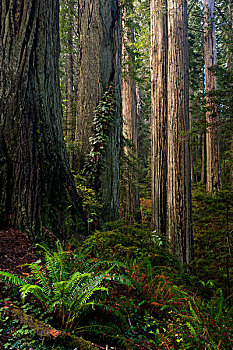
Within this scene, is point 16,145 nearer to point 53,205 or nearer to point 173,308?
point 53,205

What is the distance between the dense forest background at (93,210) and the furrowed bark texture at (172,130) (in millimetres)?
31

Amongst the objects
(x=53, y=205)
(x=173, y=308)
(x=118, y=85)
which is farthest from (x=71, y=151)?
(x=173, y=308)

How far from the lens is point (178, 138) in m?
6.67

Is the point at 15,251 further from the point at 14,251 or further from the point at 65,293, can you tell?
the point at 65,293

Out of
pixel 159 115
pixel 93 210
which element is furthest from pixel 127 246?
pixel 159 115

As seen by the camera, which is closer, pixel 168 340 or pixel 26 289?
pixel 26 289

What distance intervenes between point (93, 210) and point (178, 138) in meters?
3.31

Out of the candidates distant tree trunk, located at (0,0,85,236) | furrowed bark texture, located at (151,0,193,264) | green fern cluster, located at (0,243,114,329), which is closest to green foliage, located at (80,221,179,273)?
distant tree trunk, located at (0,0,85,236)

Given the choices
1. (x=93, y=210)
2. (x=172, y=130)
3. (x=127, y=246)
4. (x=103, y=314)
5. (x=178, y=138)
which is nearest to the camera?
(x=103, y=314)

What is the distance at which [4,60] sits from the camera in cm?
325

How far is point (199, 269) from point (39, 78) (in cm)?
445

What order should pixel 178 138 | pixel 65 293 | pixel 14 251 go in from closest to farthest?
pixel 65 293, pixel 14 251, pixel 178 138

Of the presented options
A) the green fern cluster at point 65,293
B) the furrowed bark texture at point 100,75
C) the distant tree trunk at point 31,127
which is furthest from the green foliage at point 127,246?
the furrowed bark texture at point 100,75

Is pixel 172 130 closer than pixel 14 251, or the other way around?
pixel 14 251
